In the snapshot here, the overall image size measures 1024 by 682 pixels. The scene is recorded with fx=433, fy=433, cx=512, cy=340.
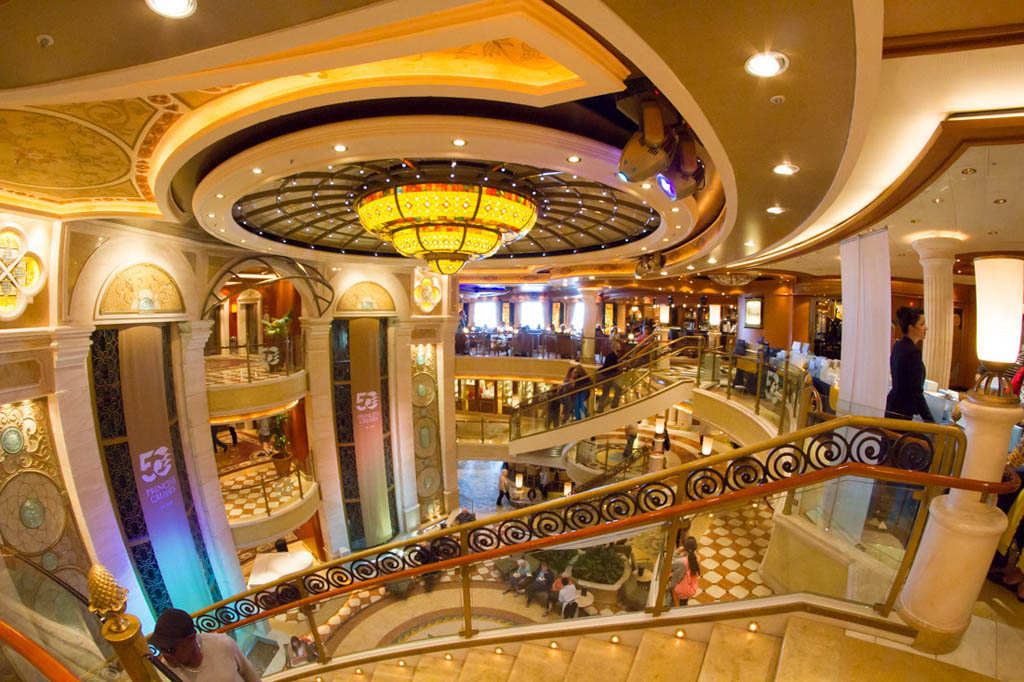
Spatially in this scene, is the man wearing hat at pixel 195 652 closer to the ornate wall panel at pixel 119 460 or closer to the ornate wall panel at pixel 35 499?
the ornate wall panel at pixel 35 499

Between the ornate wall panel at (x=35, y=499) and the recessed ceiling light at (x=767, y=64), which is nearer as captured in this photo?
the recessed ceiling light at (x=767, y=64)

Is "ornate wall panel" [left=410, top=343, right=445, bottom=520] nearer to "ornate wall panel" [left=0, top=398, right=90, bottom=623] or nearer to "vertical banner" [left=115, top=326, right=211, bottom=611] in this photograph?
"vertical banner" [left=115, top=326, right=211, bottom=611]

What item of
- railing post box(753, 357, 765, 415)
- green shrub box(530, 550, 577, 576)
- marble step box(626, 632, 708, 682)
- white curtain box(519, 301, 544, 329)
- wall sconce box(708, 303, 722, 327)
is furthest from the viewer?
white curtain box(519, 301, 544, 329)

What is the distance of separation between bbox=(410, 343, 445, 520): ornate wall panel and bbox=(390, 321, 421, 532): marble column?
17cm

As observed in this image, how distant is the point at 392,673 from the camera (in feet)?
9.89

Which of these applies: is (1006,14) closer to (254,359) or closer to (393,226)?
(393,226)

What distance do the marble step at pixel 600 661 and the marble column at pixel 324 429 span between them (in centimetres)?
740

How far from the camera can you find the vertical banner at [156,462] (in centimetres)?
586

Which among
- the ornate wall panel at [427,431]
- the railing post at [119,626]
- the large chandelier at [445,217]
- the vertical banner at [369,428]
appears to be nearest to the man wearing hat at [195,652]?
the railing post at [119,626]

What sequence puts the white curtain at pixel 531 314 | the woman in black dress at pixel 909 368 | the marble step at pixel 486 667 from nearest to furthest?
the marble step at pixel 486 667 < the woman in black dress at pixel 909 368 < the white curtain at pixel 531 314

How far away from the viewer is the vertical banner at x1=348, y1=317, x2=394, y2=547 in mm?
9086

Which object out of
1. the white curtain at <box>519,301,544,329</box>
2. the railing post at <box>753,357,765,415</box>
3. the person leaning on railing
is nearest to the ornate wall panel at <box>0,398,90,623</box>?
the person leaning on railing

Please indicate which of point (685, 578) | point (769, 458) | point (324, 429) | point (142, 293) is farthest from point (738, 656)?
point (324, 429)

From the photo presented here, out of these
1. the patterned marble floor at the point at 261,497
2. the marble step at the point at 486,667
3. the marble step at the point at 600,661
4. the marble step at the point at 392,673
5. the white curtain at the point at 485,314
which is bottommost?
the patterned marble floor at the point at 261,497
